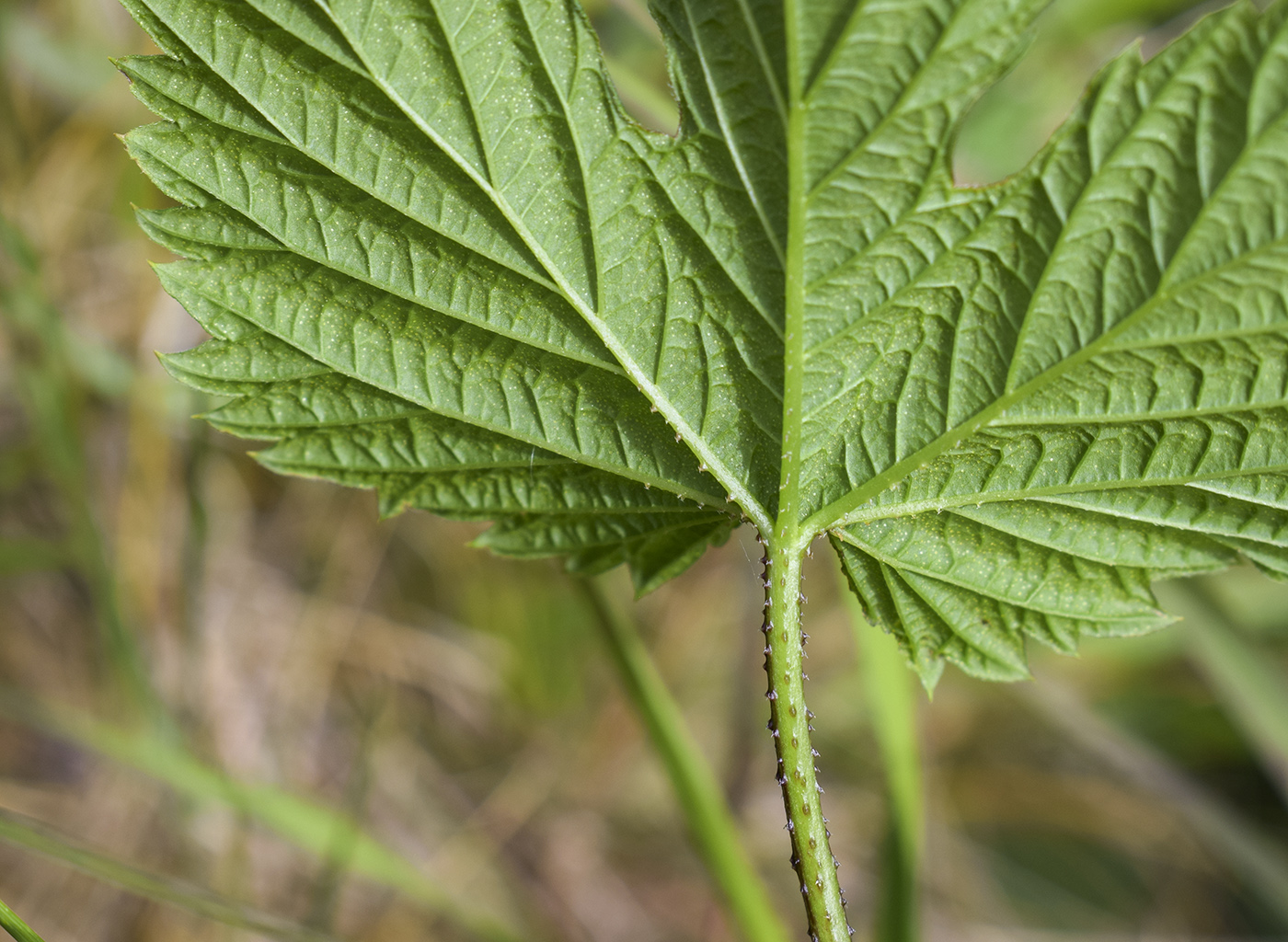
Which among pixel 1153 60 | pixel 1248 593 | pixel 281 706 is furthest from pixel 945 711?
pixel 1153 60

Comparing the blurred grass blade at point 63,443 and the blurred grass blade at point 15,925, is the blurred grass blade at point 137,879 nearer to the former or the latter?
the blurred grass blade at point 15,925

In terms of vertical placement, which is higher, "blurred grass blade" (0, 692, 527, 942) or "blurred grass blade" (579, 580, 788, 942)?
"blurred grass blade" (579, 580, 788, 942)

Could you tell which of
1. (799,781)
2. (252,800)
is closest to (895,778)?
(799,781)

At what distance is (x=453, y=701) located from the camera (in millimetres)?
2115

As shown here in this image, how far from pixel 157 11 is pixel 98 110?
1686 mm

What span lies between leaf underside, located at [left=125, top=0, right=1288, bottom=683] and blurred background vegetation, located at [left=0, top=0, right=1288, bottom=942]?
1.10 meters

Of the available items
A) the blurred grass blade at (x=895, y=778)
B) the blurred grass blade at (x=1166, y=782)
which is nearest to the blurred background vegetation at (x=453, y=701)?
the blurred grass blade at (x=1166, y=782)

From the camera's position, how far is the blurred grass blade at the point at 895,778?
1.00 m

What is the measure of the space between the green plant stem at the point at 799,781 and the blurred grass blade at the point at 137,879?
1.83ft

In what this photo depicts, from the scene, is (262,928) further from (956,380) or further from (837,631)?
(837,631)

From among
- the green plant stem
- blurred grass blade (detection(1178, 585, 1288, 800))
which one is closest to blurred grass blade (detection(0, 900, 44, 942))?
the green plant stem

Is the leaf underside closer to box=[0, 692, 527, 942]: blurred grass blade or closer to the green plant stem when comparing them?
the green plant stem

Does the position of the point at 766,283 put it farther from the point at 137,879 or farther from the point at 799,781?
the point at 137,879

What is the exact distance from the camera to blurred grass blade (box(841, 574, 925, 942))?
3.27 feet
